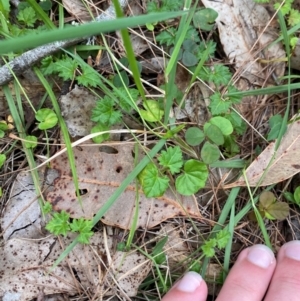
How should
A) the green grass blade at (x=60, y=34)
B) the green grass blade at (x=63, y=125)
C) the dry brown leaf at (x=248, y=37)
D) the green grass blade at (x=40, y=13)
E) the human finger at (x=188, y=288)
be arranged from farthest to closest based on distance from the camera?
the dry brown leaf at (x=248, y=37) < the human finger at (x=188, y=288) < the green grass blade at (x=63, y=125) < the green grass blade at (x=40, y=13) < the green grass blade at (x=60, y=34)

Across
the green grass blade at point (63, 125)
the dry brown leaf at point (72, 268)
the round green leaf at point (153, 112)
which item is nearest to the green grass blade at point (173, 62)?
the round green leaf at point (153, 112)

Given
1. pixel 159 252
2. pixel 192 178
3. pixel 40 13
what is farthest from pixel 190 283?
pixel 40 13

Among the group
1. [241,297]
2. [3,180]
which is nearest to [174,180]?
[241,297]

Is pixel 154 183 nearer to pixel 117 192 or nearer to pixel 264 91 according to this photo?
pixel 117 192

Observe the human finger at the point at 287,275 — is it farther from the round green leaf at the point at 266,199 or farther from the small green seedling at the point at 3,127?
the small green seedling at the point at 3,127

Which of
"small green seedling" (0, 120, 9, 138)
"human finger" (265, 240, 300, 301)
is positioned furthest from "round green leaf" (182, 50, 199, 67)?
"human finger" (265, 240, 300, 301)

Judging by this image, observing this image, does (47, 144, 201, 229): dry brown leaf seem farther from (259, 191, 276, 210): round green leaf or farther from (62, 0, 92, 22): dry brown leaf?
(62, 0, 92, 22): dry brown leaf

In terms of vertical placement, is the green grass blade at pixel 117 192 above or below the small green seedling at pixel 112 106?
below
